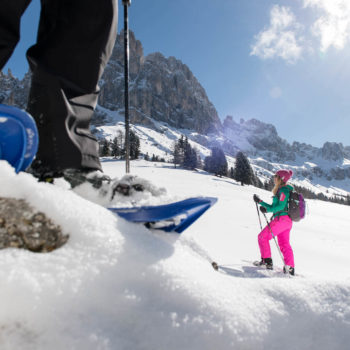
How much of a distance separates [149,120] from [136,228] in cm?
11559

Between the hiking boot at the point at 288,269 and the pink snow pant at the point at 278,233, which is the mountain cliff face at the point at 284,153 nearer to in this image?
the pink snow pant at the point at 278,233

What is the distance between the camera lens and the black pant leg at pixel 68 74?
1182mm

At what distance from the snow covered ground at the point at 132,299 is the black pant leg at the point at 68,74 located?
1.57 feet

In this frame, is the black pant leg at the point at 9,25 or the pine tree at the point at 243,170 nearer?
the black pant leg at the point at 9,25

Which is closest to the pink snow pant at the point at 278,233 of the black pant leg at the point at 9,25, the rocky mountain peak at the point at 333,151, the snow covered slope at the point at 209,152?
the black pant leg at the point at 9,25

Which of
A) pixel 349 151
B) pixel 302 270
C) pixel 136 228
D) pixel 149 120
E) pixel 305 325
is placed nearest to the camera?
pixel 305 325

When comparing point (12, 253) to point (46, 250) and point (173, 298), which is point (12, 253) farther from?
point (173, 298)

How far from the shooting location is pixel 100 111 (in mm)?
102250

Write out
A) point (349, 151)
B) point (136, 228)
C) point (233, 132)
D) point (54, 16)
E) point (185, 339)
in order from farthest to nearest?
1. point (349, 151)
2. point (233, 132)
3. point (54, 16)
4. point (136, 228)
5. point (185, 339)

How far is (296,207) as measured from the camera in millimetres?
3439

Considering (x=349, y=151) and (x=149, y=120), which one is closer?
(x=149, y=120)

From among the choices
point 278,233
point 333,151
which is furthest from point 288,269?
point 333,151

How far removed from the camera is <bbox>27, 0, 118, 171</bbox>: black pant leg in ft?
3.88

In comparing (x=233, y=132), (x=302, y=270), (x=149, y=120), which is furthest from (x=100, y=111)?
(x=302, y=270)
